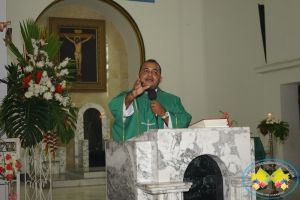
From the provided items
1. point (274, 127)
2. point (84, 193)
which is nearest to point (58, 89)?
point (84, 193)

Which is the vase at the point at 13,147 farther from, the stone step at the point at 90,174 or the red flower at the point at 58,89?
the stone step at the point at 90,174

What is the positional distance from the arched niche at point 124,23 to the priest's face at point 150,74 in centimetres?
921

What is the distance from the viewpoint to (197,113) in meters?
13.9

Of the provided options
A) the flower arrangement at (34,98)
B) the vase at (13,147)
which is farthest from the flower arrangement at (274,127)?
the vase at (13,147)

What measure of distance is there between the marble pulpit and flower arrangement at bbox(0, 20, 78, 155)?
2691mm

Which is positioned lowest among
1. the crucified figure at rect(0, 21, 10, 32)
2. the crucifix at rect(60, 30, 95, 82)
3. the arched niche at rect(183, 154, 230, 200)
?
the arched niche at rect(183, 154, 230, 200)

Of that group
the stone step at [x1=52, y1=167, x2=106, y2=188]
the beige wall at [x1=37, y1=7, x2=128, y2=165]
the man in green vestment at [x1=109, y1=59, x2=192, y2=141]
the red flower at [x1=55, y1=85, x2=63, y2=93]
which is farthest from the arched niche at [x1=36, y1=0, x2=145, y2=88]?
the man in green vestment at [x1=109, y1=59, x2=192, y2=141]

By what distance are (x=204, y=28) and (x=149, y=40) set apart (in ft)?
5.89

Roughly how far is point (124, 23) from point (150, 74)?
397 inches

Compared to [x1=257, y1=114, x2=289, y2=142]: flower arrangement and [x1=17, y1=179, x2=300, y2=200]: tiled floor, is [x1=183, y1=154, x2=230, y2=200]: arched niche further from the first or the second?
[x1=257, y1=114, x2=289, y2=142]: flower arrangement

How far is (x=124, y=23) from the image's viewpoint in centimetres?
1420

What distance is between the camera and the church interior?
454 inches

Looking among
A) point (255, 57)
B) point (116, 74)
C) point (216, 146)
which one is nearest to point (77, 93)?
point (116, 74)

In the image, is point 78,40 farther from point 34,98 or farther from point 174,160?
point 174,160
